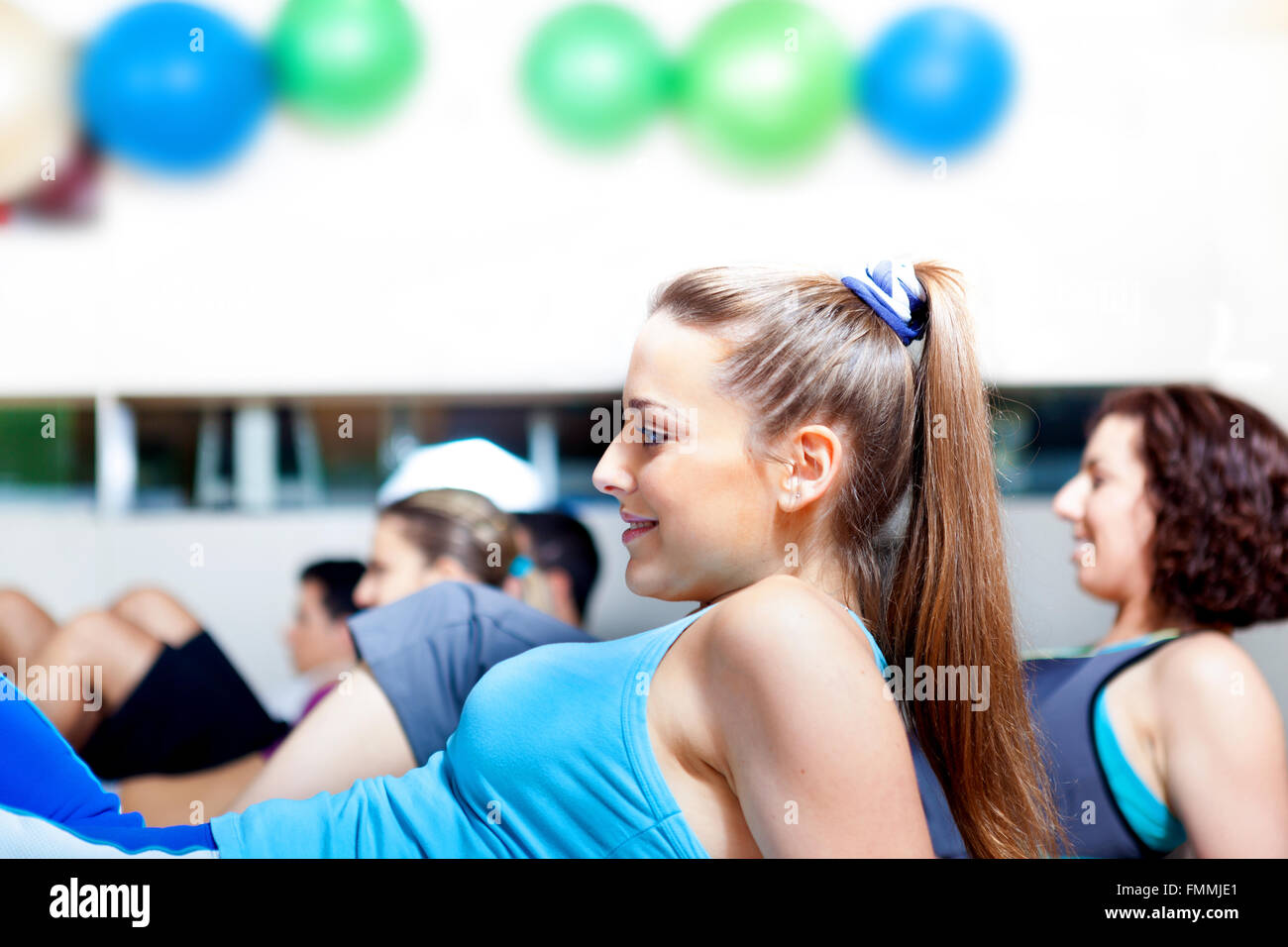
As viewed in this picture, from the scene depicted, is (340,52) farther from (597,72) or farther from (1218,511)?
(1218,511)

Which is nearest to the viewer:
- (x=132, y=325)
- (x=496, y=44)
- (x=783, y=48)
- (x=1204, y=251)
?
(x=783, y=48)

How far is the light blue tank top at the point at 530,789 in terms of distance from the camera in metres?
0.67

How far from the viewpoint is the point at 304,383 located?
2279 mm

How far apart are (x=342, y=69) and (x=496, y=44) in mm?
338

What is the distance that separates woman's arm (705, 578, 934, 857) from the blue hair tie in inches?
11.3

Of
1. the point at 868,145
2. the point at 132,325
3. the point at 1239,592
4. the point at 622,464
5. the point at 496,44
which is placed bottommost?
the point at 1239,592

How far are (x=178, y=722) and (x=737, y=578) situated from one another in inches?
32.8

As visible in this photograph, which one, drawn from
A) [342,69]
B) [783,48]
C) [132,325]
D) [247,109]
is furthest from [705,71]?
[132,325]

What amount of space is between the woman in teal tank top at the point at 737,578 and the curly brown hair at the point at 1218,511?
0.47 m

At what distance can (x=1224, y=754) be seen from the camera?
3.12 feet

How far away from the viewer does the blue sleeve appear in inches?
30.0

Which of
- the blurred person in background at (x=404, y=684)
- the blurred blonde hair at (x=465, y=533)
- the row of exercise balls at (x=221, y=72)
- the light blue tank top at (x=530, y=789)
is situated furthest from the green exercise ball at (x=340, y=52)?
the light blue tank top at (x=530, y=789)

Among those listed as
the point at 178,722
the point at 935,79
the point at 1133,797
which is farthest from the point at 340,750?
the point at 935,79

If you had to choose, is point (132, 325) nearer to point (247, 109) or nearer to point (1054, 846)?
point (247, 109)
